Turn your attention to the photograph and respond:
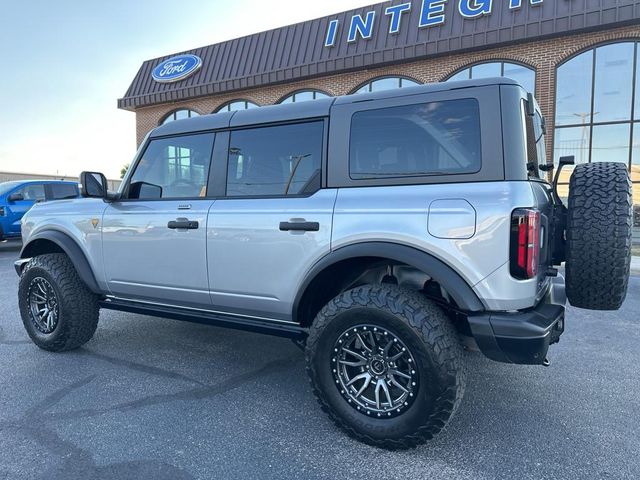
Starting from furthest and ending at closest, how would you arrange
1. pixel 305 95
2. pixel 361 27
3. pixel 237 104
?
pixel 237 104
pixel 305 95
pixel 361 27

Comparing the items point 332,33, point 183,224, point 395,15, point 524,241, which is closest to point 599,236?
point 524,241

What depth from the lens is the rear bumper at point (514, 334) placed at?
89.6 inches

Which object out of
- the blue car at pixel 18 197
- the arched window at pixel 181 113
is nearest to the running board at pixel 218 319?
the blue car at pixel 18 197

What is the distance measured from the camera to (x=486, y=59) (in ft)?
42.1

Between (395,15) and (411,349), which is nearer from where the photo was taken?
(411,349)

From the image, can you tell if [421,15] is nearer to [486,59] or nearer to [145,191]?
[486,59]

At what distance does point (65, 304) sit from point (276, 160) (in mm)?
2277

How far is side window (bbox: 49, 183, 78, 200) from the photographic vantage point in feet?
39.2

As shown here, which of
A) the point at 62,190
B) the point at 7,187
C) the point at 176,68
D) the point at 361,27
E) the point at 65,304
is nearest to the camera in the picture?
the point at 65,304

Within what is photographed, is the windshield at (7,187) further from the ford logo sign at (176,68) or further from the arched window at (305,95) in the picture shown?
the arched window at (305,95)

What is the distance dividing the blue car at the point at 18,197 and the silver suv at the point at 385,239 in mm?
8975

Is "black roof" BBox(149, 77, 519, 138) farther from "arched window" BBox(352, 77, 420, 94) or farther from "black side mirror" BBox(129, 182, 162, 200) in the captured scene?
"arched window" BBox(352, 77, 420, 94)

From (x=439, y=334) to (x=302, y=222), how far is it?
41.5 inches

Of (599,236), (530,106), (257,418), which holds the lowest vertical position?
(257,418)
